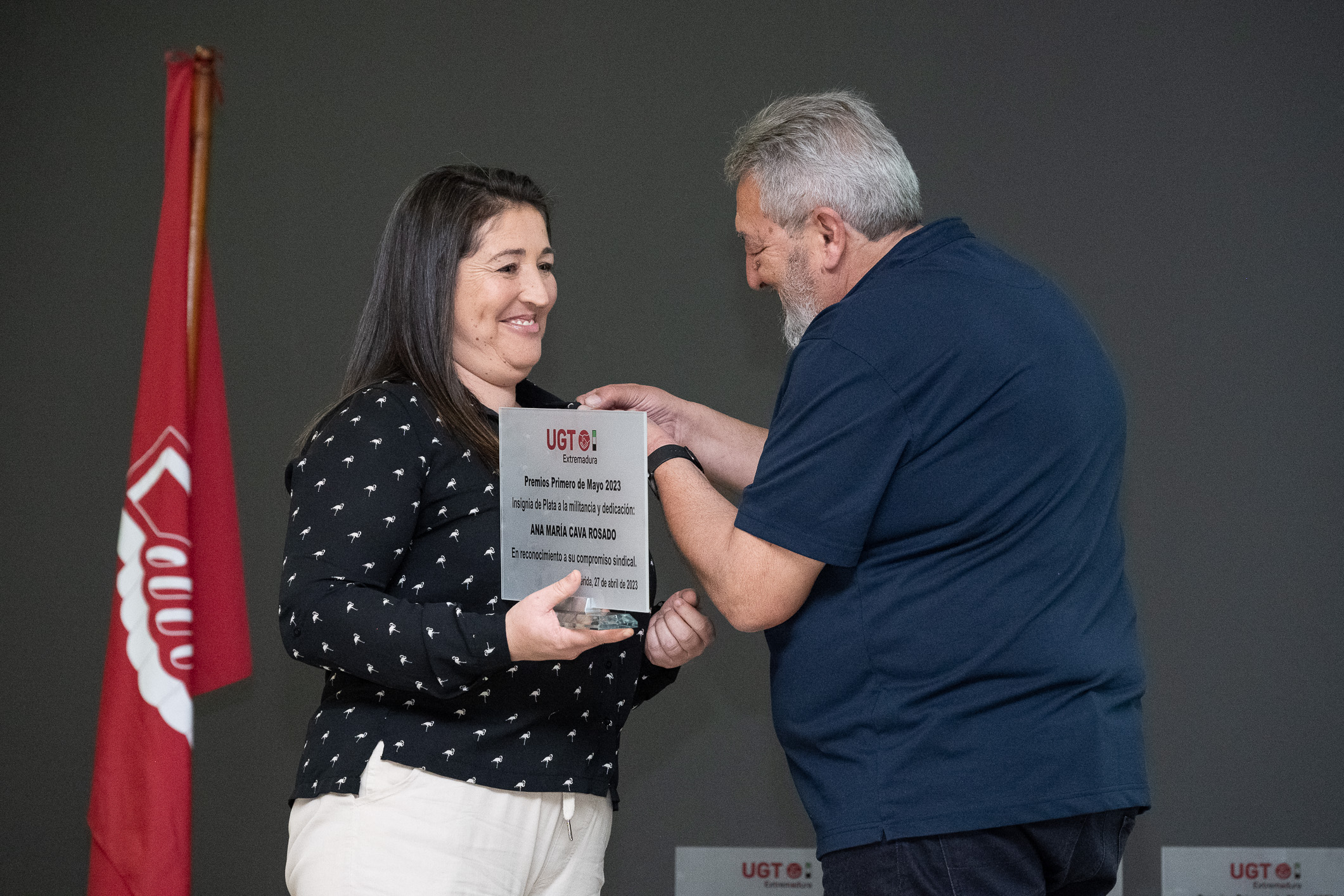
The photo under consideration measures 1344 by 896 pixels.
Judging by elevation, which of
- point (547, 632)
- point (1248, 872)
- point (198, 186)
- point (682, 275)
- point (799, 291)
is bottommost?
point (1248, 872)

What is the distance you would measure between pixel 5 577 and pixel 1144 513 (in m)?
3.00

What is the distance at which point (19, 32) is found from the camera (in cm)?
297

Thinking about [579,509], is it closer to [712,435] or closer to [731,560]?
[731,560]

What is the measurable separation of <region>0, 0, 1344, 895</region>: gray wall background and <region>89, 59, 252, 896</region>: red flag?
3.15 ft

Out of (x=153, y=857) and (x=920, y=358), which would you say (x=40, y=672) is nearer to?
(x=153, y=857)

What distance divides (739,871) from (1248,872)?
131 centimetres

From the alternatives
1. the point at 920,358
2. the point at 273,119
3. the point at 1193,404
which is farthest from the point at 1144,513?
the point at 273,119

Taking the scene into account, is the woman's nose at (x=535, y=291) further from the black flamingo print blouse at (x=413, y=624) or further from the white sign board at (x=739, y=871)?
the white sign board at (x=739, y=871)

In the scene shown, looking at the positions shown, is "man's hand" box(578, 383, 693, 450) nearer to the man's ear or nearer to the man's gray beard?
the man's gray beard

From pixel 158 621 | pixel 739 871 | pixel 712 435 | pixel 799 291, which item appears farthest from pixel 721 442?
pixel 739 871

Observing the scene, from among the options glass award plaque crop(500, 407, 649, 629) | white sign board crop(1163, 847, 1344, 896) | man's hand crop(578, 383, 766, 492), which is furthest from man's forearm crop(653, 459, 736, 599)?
white sign board crop(1163, 847, 1344, 896)

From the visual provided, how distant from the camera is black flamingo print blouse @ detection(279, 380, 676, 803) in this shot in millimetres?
1354

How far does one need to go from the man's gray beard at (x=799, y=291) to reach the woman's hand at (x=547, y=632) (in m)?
0.52

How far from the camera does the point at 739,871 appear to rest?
290 cm
